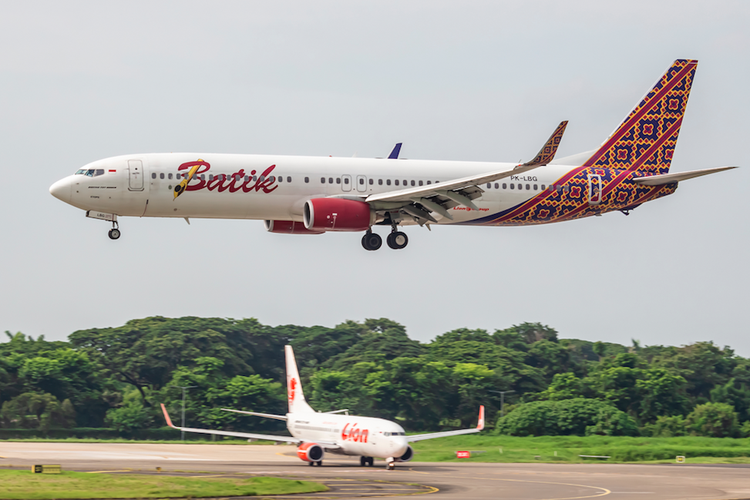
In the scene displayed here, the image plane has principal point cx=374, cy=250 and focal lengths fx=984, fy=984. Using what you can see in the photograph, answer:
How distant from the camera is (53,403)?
119500mm

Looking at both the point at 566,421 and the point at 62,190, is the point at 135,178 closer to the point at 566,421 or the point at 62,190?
the point at 62,190

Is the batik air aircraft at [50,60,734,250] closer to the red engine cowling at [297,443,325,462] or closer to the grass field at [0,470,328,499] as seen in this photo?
the grass field at [0,470,328,499]

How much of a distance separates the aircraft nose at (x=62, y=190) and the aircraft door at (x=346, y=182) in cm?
1412

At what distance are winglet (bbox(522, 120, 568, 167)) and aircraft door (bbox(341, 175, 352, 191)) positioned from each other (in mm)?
10509

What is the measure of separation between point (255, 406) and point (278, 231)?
236 ft

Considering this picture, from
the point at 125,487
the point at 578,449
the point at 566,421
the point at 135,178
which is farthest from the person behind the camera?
Result: the point at 566,421

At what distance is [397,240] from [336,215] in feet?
17.6

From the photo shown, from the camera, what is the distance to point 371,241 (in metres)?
55.6

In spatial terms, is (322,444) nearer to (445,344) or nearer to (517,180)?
(517,180)

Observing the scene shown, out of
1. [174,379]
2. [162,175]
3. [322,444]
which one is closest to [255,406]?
[174,379]

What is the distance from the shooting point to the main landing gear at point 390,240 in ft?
182

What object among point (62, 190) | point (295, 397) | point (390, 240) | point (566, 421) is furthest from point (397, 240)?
point (566, 421)

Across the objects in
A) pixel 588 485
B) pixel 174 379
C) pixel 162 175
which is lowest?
pixel 588 485

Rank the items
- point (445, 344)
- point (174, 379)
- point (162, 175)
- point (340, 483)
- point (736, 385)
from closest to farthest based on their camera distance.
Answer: point (162, 175), point (340, 483), point (174, 379), point (736, 385), point (445, 344)
